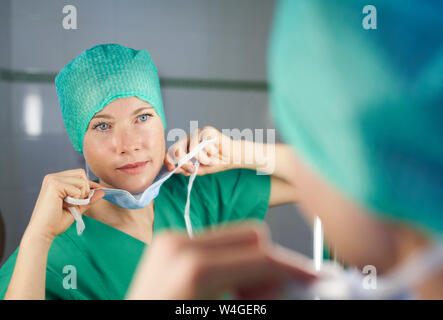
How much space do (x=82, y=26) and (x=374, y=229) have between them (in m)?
0.74

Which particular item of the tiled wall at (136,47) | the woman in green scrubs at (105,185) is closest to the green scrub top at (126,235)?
the woman in green scrubs at (105,185)

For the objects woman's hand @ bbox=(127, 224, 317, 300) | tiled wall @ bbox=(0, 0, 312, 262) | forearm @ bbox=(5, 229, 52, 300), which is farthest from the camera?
tiled wall @ bbox=(0, 0, 312, 262)

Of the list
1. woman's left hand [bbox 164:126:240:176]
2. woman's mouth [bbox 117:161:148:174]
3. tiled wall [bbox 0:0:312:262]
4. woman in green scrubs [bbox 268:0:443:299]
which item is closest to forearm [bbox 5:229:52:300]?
tiled wall [bbox 0:0:312:262]

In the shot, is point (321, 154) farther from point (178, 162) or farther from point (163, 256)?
point (178, 162)

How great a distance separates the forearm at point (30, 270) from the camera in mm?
725

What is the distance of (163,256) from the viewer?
443 millimetres

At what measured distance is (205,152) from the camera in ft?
2.92

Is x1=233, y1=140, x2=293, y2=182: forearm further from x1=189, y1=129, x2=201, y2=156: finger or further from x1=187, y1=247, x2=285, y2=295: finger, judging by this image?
x1=187, y1=247, x2=285, y2=295: finger

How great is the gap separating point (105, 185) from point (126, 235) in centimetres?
13

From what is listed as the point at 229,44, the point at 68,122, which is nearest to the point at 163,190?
the point at 68,122

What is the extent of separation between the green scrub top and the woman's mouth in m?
0.09

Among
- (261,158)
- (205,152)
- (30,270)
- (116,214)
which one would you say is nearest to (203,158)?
(205,152)

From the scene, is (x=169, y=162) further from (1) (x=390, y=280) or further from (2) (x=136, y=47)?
(1) (x=390, y=280)

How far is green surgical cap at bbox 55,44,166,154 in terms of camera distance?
80cm
